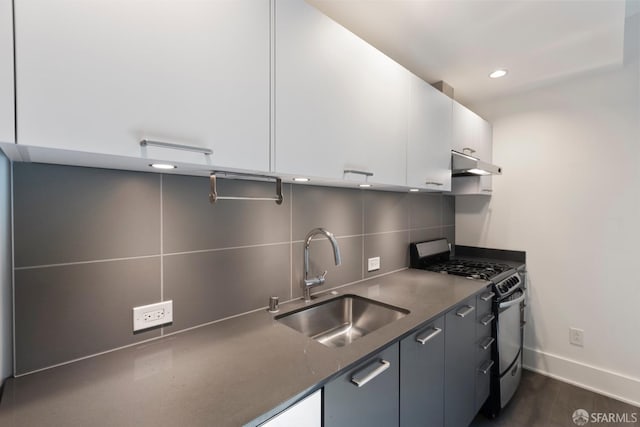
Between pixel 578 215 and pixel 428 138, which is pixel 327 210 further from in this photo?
pixel 578 215

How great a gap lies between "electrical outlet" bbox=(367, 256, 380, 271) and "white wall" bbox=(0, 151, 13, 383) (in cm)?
167

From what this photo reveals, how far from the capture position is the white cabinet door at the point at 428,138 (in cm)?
171

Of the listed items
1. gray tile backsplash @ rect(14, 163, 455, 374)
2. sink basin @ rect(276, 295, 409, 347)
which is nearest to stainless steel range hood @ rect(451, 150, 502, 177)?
gray tile backsplash @ rect(14, 163, 455, 374)

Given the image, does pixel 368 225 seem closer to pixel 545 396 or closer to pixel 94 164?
pixel 94 164

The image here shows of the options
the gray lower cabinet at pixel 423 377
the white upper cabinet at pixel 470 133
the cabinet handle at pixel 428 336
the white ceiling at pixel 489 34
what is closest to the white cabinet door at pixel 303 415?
the gray lower cabinet at pixel 423 377

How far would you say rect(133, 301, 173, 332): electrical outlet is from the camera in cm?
103

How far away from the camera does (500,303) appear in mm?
1893


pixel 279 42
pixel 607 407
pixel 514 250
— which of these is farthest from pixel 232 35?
pixel 607 407

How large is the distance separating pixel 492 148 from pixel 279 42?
8.19ft

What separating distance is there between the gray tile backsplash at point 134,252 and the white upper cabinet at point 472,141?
4.24 ft

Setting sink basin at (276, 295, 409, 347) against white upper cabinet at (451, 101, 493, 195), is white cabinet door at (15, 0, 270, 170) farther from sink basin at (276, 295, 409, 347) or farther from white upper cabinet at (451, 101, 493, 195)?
white upper cabinet at (451, 101, 493, 195)

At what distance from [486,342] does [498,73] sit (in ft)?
6.45

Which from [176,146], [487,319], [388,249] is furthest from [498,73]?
[176,146]

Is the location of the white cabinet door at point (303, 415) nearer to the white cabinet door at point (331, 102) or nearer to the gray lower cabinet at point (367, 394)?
the gray lower cabinet at point (367, 394)
